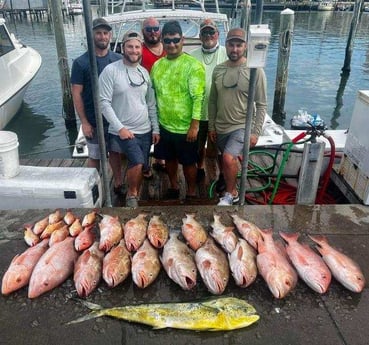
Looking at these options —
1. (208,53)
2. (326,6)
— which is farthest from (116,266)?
(326,6)

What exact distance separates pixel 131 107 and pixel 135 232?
143cm

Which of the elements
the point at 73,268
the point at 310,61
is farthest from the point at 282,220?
the point at 310,61

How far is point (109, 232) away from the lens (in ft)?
9.98

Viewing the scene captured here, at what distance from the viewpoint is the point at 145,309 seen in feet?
7.68

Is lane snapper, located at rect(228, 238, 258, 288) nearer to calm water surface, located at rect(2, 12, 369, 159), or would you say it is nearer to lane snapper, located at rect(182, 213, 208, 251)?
lane snapper, located at rect(182, 213, 208, 251)

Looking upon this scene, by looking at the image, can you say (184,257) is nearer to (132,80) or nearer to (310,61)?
(132,80)

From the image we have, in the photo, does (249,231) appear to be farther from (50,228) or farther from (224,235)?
(50,228)

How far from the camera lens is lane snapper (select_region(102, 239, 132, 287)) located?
2536 millimetres

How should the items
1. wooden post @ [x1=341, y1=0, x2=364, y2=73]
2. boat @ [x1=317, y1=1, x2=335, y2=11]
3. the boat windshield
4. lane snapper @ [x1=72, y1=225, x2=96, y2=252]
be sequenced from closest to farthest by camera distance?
lane snapper @ [x1=72, y1=225, x2=96, y2=252] < the boat windshield < wooden post @ [x1=341, y1=0, x2=364, y2=73] < boat @ [x1=317, y1=1, x2=335, y2=11]

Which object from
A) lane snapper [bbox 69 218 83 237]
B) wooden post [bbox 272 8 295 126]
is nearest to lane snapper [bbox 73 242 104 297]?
lane snapper [bbox 69 218 83 237]

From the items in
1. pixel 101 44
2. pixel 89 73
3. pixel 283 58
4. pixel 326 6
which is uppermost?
pixel 101 44

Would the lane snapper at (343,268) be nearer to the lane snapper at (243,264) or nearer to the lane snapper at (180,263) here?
the lane snapper at (243,264)

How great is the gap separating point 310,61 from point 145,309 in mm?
23743

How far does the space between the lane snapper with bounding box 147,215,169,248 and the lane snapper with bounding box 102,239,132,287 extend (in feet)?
0.83
